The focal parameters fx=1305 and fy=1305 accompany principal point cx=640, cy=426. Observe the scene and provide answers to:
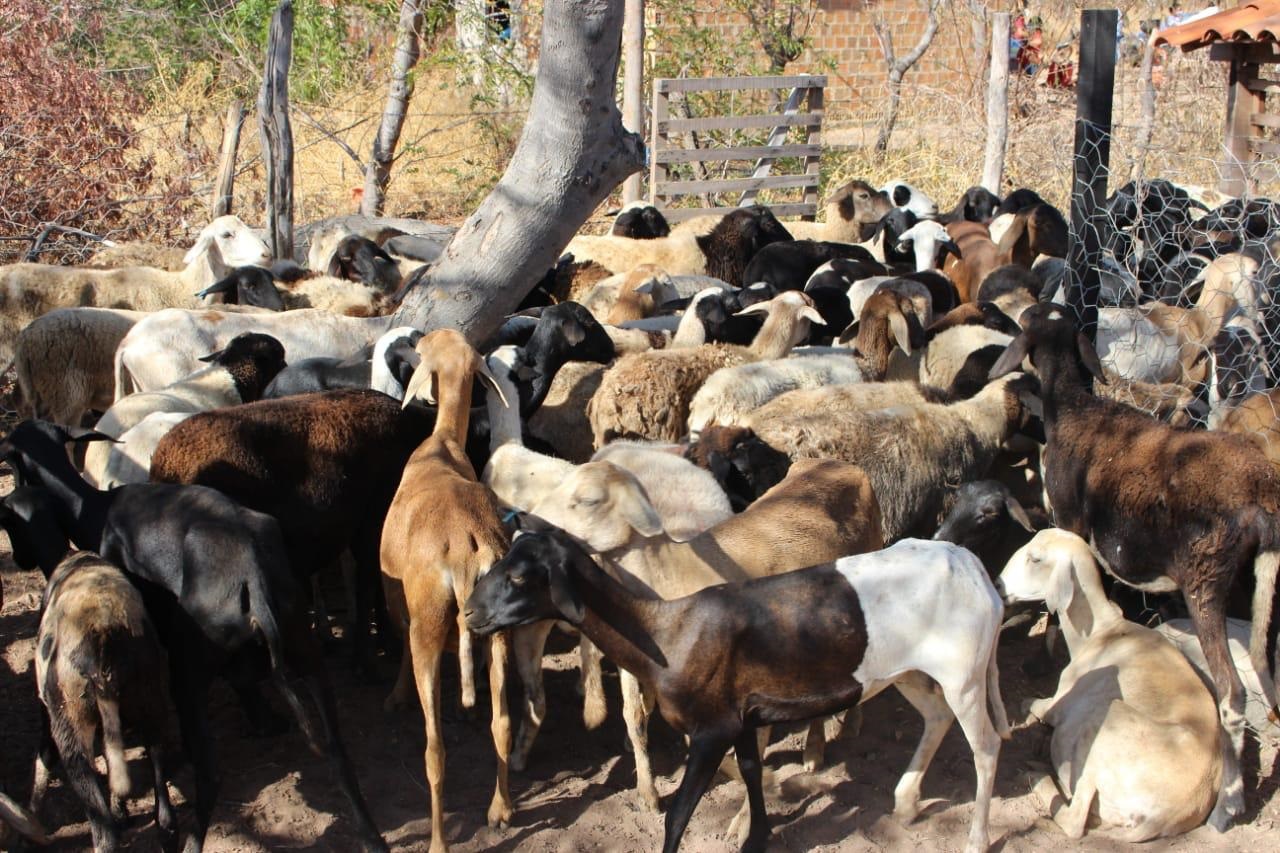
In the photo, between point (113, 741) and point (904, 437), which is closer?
point (113, 741)

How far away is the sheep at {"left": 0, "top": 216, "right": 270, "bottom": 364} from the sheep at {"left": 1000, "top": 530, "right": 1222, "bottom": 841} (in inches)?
252

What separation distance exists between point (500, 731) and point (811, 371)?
3.45 metres

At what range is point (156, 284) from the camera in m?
9.28

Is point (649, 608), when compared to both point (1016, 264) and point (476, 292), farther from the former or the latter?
point (1016, 264)

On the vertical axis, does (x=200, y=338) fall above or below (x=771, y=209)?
below

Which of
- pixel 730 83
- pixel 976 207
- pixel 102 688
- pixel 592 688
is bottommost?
pixel 592 688

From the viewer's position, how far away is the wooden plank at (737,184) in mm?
14188

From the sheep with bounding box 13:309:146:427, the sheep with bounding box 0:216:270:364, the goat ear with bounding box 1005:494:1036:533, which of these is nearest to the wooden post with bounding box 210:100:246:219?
the sheep with bounding box 0:216:270:364

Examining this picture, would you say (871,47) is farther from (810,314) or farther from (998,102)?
(810,314)

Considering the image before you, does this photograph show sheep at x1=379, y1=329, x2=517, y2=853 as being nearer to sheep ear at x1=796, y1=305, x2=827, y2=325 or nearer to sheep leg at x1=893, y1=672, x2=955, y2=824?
sheep leg at x1=893, y1=672, x2=955, y2=824

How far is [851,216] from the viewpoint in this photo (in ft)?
43.2

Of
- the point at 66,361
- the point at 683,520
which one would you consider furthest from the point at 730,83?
the point at 683,520

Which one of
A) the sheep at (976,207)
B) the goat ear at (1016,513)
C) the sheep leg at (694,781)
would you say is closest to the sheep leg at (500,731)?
the sheep leg at (694,781)

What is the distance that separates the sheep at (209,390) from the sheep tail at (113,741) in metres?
2.13
